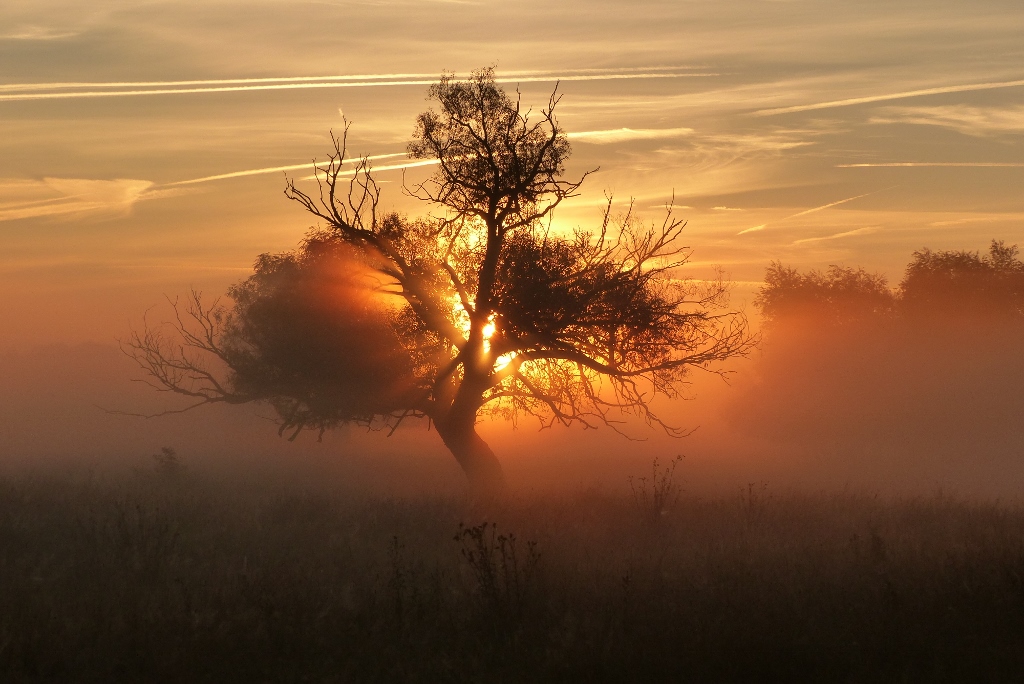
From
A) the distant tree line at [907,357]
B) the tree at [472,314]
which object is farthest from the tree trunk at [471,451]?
the distant tree line at [907,357]

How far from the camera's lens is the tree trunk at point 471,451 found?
22984mm

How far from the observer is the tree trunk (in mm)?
22984

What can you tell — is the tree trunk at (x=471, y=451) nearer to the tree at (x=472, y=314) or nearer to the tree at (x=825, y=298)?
the tree at (x=472, y=314)

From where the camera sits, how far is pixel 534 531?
15094 millimetres

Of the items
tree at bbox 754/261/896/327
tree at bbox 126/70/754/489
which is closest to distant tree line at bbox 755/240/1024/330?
tree at bbox 754/261/896/327


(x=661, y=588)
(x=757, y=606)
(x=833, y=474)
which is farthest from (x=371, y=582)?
(x=833, y=474)

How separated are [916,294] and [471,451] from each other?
36325 mm

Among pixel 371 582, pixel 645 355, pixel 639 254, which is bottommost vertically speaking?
pixel 371 582

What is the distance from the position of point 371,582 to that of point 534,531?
417 centimetres

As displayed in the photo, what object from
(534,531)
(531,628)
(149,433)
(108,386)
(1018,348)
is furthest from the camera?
(108,386)

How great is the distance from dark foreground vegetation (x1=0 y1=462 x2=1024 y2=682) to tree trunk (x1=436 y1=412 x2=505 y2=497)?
706 cm

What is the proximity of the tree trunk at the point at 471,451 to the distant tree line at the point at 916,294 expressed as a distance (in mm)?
35284

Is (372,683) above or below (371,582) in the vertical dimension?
below

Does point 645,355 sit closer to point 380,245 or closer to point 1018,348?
point 380,245
